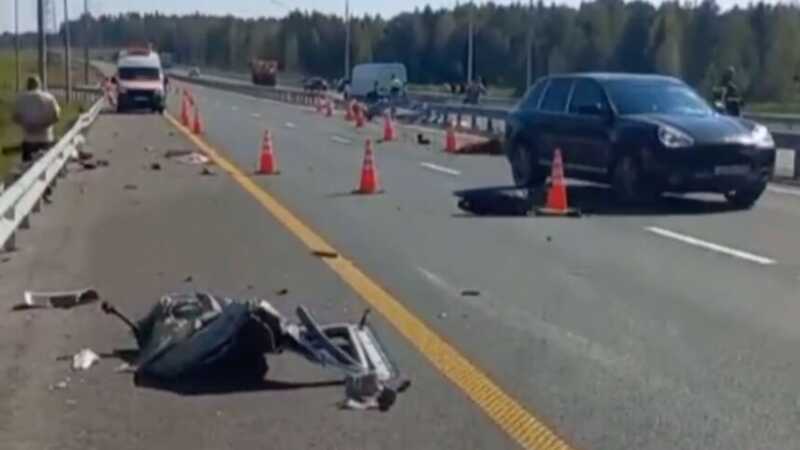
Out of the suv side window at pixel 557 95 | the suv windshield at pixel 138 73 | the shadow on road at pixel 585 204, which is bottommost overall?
the suv windshield at pixel 138 73

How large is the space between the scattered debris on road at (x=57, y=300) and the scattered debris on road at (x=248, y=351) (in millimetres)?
2717

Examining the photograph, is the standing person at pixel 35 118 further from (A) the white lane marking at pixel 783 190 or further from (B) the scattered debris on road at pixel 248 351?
(B) the scattered debris on road at pixel 248 351

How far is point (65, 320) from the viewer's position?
12.6 meters

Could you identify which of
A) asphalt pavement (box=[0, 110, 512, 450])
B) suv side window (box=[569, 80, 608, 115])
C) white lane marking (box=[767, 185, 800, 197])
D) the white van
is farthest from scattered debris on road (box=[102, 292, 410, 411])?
the white van

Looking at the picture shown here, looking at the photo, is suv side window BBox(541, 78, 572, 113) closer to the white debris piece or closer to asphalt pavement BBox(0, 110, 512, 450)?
asphalt pavement BBox(0, 110, 512, 450)

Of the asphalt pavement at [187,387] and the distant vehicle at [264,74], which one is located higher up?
the asphalt pavement at [187,387]

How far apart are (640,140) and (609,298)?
9.33 metres

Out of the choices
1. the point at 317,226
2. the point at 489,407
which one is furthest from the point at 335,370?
the point at 317,226

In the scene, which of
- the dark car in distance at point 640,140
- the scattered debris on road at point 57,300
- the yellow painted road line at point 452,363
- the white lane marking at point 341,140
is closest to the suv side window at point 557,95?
the dark car in distance at point 640,140

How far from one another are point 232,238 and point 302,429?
Result: 31.6 ft

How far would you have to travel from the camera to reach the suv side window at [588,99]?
2409 cm

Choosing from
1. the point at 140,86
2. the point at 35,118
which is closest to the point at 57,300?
the point at 35,118

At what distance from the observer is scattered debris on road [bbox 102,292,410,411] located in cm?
1001

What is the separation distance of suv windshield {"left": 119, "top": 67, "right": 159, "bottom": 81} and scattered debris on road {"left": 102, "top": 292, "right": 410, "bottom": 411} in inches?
2395
